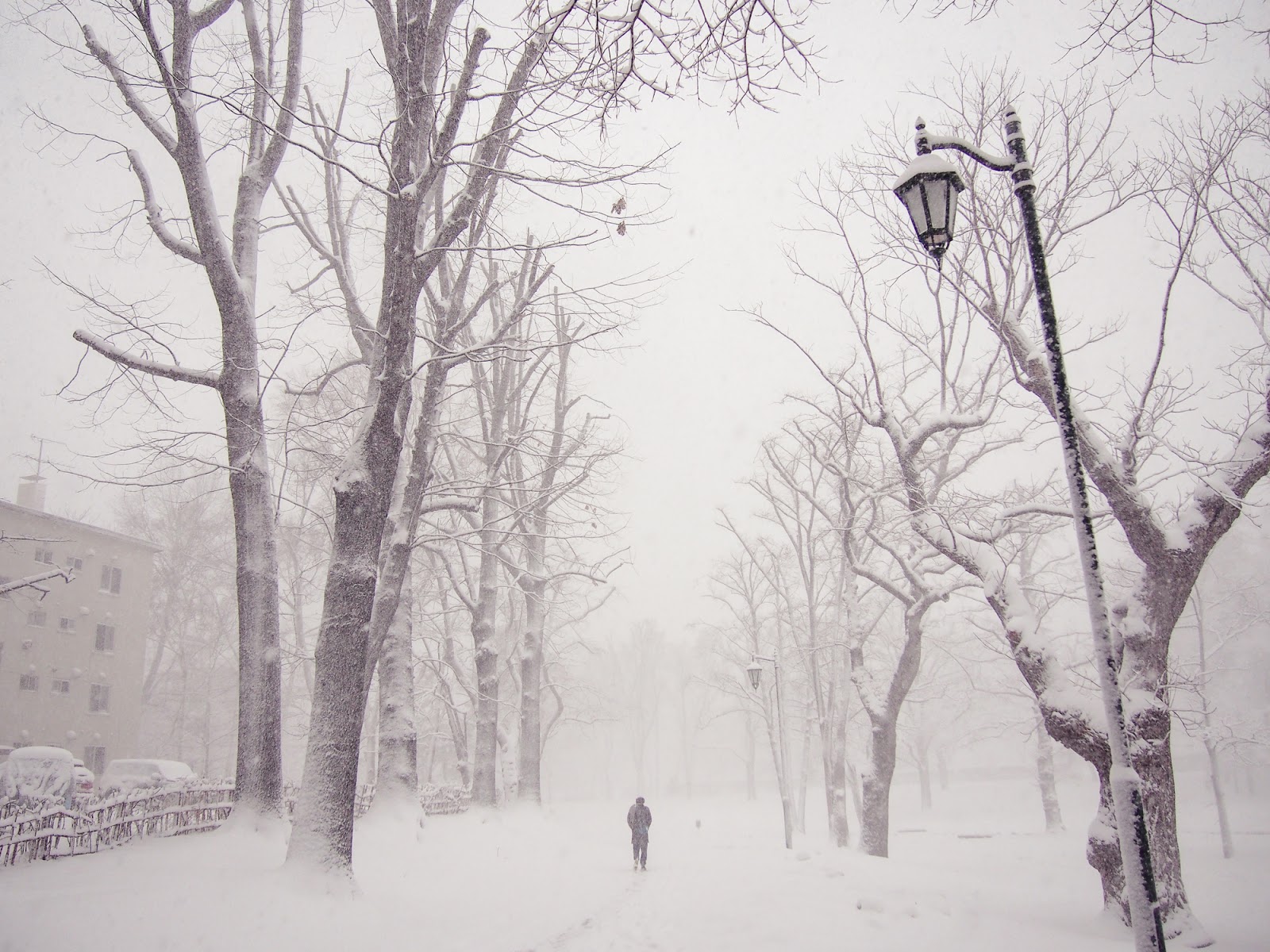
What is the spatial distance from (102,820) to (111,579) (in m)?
29.4

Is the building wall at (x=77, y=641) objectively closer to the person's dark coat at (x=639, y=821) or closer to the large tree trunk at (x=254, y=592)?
the large tree trunk at (x=254, y=592)

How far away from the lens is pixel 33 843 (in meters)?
6.89

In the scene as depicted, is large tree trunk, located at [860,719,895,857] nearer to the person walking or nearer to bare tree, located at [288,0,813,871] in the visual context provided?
the person walking

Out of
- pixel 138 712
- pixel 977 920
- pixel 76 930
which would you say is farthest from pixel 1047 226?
pixel 138 712

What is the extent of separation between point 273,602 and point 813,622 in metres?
15.6

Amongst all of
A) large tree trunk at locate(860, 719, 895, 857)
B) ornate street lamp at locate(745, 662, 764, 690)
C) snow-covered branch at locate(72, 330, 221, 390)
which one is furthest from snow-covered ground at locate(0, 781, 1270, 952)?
snow-covered branch at locate(72, 330, 221, 390)

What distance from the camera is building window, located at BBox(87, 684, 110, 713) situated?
29.8 m

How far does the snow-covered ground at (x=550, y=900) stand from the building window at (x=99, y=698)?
2508 centimetres

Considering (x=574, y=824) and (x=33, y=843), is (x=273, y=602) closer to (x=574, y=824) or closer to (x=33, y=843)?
(x=33, y=843)

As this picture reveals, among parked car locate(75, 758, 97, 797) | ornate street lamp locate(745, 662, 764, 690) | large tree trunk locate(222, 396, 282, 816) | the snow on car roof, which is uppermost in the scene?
large tree trunk locate(222, 396, 282, 816)

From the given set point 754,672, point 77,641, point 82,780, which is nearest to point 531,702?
point 754,672

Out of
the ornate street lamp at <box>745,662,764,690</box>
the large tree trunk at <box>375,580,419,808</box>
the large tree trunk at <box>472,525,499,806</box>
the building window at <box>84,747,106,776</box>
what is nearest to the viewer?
the large tree trunk at <box>375,580,419,808</box>

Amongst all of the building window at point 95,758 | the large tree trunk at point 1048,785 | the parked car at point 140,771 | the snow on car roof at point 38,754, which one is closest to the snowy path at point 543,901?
the large tree trunk at point 1048,785

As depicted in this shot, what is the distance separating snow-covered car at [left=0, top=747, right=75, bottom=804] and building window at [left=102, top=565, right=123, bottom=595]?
51.3 feet
